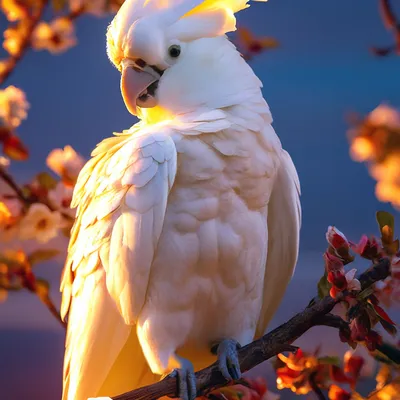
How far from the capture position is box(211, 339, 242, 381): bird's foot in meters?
0.87

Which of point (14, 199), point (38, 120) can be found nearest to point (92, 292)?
point (14, 199)

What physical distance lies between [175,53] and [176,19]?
0.18 ft

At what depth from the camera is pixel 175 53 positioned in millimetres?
944

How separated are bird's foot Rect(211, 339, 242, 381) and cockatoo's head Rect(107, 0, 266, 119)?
1.34 ft

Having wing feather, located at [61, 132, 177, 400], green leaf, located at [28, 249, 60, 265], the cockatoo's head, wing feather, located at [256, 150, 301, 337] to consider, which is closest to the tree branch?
wing feather, located at [61, 132, 177, 400]

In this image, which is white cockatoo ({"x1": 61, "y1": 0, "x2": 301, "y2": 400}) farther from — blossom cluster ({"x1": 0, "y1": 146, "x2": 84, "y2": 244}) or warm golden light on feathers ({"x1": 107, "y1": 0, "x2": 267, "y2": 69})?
blossom cluster ({"x1": 0, "y1": 146, "x2": 84, "y2": 244})

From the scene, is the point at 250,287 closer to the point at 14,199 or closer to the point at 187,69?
the point at 187,69

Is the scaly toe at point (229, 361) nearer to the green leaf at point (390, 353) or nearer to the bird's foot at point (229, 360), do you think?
the bird's foot at point (229, 360)

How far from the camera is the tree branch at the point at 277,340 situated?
769 mm

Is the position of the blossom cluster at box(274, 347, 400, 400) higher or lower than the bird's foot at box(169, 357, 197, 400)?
lower

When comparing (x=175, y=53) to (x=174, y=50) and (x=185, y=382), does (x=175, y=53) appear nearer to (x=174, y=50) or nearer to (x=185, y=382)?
(x=174, y=50)

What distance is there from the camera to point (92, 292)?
922 millimetres

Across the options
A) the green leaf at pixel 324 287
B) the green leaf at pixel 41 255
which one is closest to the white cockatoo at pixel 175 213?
the green leaf at pixel 324 287

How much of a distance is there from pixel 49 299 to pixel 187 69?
0.69 m
